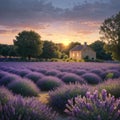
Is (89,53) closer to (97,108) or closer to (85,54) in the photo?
(85,54)

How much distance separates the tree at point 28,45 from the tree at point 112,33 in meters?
27.3

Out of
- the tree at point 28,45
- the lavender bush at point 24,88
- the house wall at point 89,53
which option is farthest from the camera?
the house wall at point 89,53

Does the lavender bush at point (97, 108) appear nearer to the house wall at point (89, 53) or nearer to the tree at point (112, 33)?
the tree at point (112, 33)

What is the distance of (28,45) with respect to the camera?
211 feet

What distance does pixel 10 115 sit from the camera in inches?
197

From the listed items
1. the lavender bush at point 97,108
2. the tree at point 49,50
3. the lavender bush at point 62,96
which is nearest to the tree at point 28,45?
the tree at point 49,50

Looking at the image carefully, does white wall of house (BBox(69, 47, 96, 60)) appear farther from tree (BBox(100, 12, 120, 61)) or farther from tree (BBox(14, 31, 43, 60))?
tree (BBox(100, 12, 120, 61))

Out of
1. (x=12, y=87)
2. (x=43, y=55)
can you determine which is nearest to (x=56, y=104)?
(x=12, y=87)

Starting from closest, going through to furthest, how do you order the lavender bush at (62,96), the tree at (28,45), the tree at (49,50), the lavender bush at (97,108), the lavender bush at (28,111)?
the lavender bush at (97,108), the lavender bush at (28,111), the lavender bush at (62,96), the tree at (28,45), the tree at (49,50)

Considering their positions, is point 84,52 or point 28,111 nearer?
point 28,111

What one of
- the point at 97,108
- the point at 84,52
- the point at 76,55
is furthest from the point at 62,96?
the point at 76,55

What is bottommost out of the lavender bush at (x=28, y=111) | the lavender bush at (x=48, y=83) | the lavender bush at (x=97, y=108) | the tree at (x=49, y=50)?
the lavender bush at (x=48, y=83)

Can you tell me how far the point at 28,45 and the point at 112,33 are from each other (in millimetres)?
28952

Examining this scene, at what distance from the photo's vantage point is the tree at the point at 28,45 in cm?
6369
